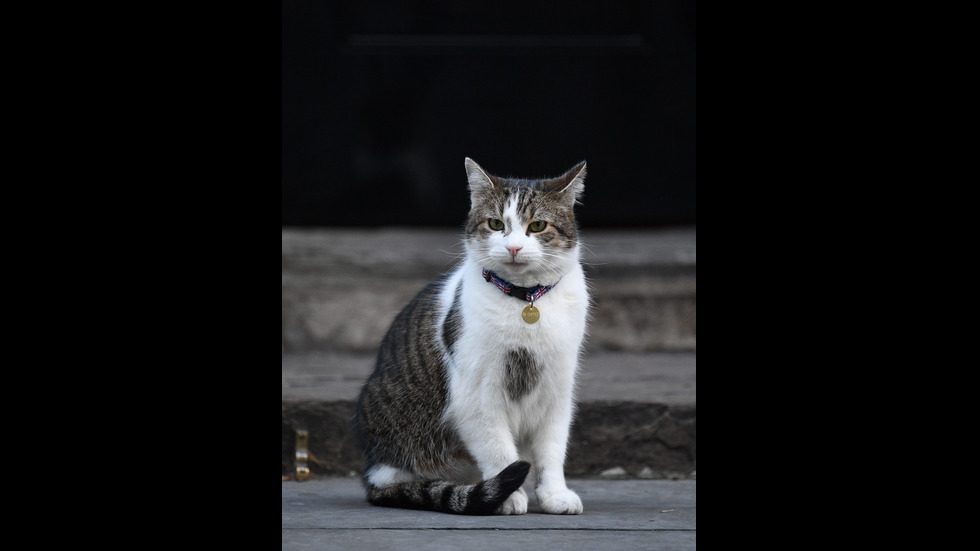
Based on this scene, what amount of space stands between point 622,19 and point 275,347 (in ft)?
9.04

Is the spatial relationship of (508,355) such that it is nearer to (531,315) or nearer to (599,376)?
(531,315)

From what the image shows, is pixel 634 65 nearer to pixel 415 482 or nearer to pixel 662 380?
pixel 662 380

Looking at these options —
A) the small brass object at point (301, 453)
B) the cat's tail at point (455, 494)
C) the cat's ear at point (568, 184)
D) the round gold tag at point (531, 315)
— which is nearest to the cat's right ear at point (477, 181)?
the cat's ear at point (568, 184)

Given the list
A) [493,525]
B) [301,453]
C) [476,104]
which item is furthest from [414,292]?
[493,525]

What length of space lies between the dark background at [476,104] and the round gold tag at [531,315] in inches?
73.9

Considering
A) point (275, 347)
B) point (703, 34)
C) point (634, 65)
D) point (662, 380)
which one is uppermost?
point (634, 65)

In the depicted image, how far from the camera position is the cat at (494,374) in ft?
8.36

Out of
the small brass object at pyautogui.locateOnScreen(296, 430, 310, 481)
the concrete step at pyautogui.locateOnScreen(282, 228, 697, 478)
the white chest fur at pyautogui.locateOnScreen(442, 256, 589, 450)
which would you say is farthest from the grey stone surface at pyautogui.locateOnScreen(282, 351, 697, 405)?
the white chest fur at pyautogui.locateOnScreen(442, 256, 589, 450)

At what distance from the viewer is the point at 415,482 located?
2.64 m

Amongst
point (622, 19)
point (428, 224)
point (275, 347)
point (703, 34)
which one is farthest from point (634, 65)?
point (275, 347)

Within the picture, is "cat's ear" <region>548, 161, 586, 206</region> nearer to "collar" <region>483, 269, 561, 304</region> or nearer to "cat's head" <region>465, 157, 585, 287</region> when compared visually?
"cat's head" <region>465, 157, 585, 287</region>

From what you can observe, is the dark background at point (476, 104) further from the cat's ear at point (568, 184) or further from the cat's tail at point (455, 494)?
the cat's tail at point (455, 494)

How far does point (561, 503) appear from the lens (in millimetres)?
2566

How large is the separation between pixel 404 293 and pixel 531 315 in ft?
5.58
